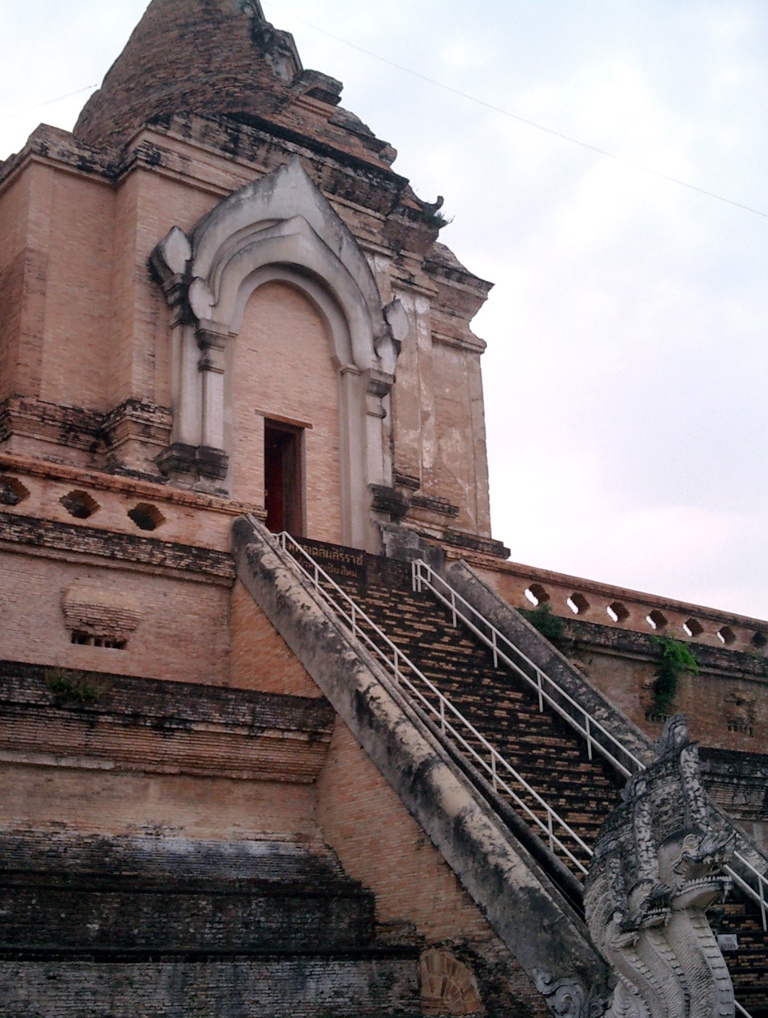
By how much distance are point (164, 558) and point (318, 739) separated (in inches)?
128

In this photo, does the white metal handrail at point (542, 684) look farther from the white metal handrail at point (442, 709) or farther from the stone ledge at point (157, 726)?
the stone ledge at point (157, 726)

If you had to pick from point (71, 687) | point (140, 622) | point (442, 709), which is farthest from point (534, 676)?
point (71, 687)

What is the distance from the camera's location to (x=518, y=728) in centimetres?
1198

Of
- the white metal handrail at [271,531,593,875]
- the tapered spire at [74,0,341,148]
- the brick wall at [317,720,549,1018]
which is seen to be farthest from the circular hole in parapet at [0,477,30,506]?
the tapered spire at [74,0,341,148]

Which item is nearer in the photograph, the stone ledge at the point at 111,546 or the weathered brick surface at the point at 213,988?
the weathered brick surface at the point at 213,988

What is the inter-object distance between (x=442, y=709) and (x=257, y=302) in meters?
8.13

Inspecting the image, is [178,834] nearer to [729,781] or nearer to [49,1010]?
[49,1010]

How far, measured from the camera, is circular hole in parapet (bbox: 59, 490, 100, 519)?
43.6 ft

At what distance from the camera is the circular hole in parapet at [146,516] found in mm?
13809

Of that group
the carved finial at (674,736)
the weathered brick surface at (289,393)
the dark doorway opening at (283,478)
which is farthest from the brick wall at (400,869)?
the dark doorway opening at (283,478)

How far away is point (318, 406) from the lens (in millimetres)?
17500

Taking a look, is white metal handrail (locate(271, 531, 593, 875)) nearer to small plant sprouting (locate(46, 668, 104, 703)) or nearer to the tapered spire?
small plant sprouting (locate(46, 668, 104, 703))

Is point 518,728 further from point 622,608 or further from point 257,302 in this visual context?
point 257,302

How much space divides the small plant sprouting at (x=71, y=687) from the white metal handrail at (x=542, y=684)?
14.3 feet
